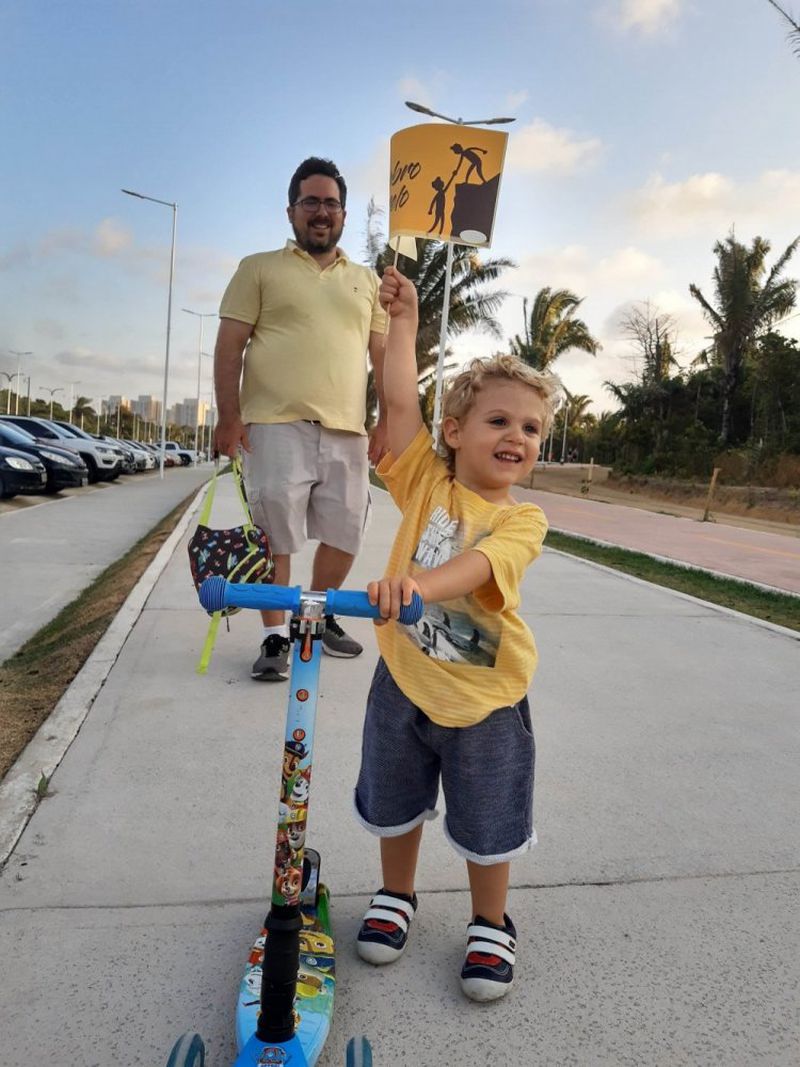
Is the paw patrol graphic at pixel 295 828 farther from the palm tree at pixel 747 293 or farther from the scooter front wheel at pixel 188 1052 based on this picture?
the palm tree at pixel 747 293

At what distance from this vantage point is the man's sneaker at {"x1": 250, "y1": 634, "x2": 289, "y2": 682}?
3578 millimetres

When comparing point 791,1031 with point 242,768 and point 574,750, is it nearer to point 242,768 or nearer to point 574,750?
point 574,750

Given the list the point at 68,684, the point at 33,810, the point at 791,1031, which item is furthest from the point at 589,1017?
the point at 68,684

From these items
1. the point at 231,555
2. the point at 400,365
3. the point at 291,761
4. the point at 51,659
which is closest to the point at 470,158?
the point at 400,365

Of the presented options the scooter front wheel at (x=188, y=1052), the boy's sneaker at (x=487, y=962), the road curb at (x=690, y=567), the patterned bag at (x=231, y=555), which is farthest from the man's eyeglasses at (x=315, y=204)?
the road curb at (x=690, y=567)

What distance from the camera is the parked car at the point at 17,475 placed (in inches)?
487

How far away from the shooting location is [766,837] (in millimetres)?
2455

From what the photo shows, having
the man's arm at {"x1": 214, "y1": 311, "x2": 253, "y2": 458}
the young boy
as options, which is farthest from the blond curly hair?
the man's arm at {"x1": 214, "y1": 311, "x2": 253, "y2": 458}

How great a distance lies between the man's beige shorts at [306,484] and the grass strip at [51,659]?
3.67 feet

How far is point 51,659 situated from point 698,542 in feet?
31.8

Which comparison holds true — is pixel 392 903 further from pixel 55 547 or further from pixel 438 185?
pixel 55 547

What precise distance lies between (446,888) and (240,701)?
1440mm

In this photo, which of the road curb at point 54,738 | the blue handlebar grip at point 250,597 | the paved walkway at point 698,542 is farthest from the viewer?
the paved walkway at point 698,542

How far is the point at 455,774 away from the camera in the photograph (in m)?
1.85
